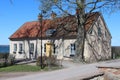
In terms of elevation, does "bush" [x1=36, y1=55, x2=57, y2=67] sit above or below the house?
below

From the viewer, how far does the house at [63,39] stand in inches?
1781

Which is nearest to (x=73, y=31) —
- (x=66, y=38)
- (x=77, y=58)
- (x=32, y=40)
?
(x=66, y=38)

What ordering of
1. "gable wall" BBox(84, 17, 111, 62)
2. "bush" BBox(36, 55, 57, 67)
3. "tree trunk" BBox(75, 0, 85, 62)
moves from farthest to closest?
"gable wall" BBox(84, 17, 111, 62) → "tree trunk" BBox(75, 0, 85, 62) → "bush" BBox(36, 55, 57, 67)

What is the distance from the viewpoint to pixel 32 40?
50594 mm

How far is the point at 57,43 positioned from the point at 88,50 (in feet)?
16.2

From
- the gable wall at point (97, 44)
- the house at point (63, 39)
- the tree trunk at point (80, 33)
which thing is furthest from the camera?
the house at point (63, 39)

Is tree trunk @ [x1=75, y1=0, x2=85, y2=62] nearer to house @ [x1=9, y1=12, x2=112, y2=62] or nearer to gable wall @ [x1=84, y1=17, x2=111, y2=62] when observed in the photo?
house @ [x1=9, y1=12, x2=112, y2=62]

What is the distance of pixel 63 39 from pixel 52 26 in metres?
3.82

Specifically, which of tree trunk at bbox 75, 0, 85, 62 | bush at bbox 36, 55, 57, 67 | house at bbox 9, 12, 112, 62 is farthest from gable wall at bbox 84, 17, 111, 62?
bush at bbox 36, 55, 57, 67

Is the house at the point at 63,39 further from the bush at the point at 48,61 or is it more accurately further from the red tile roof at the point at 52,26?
the bush at the point at 48,61

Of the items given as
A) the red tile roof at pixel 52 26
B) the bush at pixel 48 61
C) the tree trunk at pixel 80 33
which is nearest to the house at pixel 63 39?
the red tile roof at pixel 52 26

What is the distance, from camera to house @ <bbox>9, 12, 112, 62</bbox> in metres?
45.2

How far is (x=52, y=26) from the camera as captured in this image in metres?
49.3

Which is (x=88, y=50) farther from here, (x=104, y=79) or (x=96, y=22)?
(x=104, y=79)
